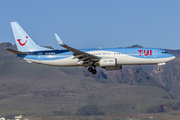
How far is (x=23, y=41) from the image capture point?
6781cm

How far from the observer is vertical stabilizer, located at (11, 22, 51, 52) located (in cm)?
6712

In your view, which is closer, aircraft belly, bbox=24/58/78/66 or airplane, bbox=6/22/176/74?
airplane, bbox=6/22/176/74

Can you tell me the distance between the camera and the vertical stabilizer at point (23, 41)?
6712cm

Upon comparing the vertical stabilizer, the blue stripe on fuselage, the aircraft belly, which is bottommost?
the aircraft belly

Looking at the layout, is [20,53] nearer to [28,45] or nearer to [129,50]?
[28,45]

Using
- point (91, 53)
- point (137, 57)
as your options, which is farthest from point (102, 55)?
point (137, 57)

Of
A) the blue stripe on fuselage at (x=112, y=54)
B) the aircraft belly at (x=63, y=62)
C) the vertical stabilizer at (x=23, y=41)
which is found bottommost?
the aircraft belly at (x=63, y=62)

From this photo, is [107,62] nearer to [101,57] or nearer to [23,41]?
[101,57]

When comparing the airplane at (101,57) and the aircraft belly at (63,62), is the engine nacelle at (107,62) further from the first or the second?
the aircraft belly at (63,62)

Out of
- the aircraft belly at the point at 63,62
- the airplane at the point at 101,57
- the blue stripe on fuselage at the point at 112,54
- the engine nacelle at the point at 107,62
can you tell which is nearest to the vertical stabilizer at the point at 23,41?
the airplane at the point at 101,57

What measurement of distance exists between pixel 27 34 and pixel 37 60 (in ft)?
25.9

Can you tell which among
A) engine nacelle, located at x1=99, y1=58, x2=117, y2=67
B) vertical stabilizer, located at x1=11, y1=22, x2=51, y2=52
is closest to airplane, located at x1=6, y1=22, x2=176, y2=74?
engine nacelle, located at x1=99, y1=58, x2=117, y2=67

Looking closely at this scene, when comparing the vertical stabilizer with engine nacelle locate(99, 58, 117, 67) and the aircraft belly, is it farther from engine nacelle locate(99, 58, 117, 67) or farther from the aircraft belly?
engine nacelle locate(99, 58, 117, 67)

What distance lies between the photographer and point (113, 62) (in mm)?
61031
